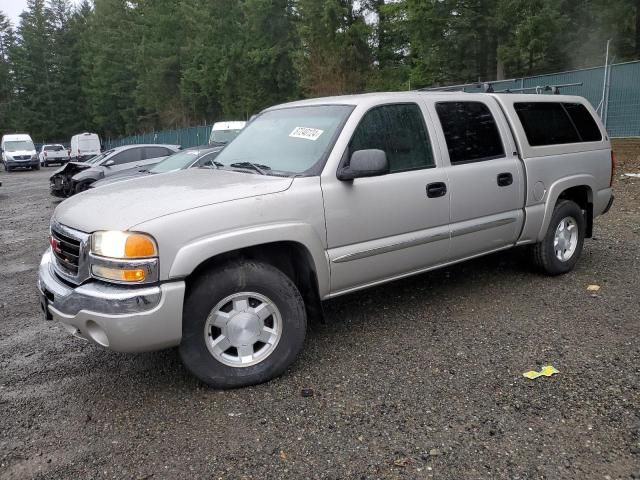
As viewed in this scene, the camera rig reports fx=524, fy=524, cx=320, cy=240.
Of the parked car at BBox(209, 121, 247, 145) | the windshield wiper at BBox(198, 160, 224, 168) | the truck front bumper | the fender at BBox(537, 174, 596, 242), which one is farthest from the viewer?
the parked car at BBox(209, 121, 247, 145)

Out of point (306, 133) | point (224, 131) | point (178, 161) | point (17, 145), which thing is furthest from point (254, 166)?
point (17, 145)

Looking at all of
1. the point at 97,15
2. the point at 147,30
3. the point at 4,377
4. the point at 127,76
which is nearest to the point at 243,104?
the point at 147,30

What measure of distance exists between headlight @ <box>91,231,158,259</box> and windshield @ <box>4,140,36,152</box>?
3370 cm

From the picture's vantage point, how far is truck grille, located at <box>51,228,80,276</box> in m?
3.21

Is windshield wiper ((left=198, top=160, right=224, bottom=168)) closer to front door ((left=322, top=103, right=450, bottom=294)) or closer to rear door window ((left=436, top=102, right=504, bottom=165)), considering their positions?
front door ((left=322, top=103, right=450, bottom=294))

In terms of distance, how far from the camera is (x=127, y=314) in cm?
288

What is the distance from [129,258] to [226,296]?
62 cm

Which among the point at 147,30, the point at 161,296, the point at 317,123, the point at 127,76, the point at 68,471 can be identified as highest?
the point at 147,30

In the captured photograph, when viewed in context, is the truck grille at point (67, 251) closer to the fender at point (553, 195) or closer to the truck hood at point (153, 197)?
the truck hood at point (153, 197)

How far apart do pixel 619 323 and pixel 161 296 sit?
3521 mm

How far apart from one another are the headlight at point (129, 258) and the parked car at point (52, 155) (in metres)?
37.2

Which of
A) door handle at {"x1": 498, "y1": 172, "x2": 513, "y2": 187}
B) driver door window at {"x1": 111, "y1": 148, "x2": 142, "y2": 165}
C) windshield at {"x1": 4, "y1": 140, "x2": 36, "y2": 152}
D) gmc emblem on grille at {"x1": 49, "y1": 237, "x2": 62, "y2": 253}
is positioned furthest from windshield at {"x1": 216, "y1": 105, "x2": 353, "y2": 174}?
windshield at {"x1": 4, "y1": 140, "x2": 36, "y2": 152}

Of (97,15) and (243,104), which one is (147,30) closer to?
(97,15)

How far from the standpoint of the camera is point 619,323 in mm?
4176
